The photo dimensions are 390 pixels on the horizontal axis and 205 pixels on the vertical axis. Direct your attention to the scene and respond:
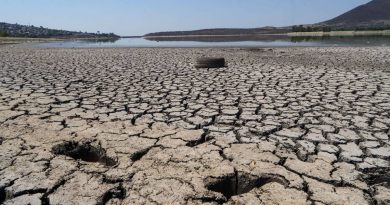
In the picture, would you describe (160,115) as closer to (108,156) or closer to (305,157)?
(108,156)

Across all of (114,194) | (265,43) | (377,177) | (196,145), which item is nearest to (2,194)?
(114,194)

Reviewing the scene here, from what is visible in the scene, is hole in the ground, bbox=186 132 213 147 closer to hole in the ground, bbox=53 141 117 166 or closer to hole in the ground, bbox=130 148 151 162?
hole in the ground, bbox=130 148 151 162

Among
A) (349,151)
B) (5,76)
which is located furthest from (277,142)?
(5,76)

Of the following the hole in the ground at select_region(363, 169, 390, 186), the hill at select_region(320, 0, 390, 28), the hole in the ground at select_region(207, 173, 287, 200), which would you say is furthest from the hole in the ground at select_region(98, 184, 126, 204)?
the hill at select_region(320, 0, 390, 28)

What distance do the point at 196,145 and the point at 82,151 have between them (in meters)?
0.99

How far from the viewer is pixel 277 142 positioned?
288 cm

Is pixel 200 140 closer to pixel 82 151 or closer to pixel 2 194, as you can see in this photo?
pixel 82 151

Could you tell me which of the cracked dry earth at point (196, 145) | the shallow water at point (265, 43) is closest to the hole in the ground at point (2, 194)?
the cracked dry earth at point (196, 145)

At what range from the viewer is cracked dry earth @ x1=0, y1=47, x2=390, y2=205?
210cm

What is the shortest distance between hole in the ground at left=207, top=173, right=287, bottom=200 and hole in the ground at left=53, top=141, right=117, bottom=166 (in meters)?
1.00

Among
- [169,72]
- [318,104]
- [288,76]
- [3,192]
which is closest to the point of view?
[3,192]

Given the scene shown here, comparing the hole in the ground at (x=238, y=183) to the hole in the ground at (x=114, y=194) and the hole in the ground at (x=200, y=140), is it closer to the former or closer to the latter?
the hole in the ground at (x=114, y=194)

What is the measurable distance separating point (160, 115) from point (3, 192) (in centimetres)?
189

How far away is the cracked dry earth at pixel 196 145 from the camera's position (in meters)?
2.10
